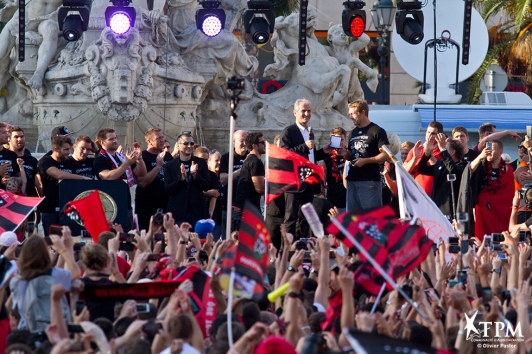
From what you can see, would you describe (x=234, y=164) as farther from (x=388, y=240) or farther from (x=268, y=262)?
(x=388, y=240)

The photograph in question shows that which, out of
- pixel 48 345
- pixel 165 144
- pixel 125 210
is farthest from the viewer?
pixel 165 144

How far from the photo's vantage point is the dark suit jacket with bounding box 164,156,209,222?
41.3 feet

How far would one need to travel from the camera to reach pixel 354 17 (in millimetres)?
15203

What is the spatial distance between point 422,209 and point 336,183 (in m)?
2.82

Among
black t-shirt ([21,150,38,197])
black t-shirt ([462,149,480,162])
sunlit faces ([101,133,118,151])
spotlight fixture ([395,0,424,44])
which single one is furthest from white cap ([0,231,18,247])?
spotlight fixture ([395,0,424,44])

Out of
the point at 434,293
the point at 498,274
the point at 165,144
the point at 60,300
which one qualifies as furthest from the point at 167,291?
the point at 165,144

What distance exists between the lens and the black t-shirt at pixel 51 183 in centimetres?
1204

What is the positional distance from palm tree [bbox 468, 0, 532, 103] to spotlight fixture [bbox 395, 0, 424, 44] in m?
21.0

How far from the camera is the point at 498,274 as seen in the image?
797cm

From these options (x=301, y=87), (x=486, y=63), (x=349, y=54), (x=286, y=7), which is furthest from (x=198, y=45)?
(x=486, y=63)

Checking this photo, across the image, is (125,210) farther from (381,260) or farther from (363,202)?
(381,260)

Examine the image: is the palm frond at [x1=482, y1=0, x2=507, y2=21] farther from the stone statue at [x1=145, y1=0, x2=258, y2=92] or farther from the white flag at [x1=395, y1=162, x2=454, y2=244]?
the white flag at [x1=395, y1=162, x2=454, y2=244]

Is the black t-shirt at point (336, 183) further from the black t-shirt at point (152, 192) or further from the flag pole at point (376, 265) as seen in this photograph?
the flag pole at point (376, 265)

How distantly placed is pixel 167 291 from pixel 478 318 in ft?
5.72
